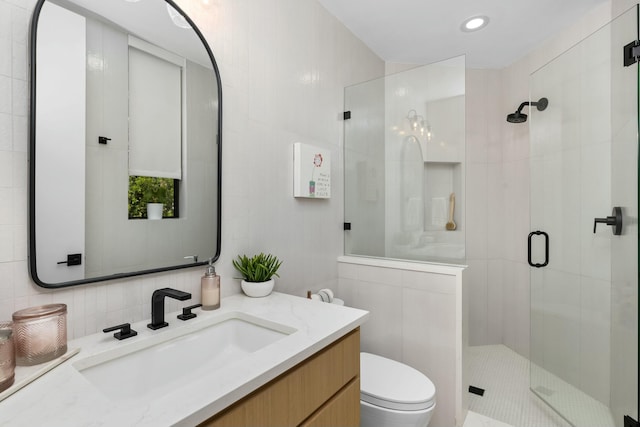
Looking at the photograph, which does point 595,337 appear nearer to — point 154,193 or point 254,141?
point 254,141

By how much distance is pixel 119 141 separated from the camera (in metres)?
1.05

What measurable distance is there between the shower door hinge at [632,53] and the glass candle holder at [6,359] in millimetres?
2343

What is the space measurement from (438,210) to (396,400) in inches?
42.3

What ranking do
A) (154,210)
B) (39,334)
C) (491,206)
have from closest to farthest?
(39,334)
(154,210)
(491,206)

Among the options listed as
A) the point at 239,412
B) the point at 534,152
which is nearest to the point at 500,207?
the point at 534,152

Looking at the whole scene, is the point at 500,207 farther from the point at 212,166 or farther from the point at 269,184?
the point at 212,166

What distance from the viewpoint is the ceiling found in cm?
205

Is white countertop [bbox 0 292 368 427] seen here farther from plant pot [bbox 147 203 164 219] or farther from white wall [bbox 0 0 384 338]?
plant pot [bbox 147 203 164 219]

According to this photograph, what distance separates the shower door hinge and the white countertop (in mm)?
1671

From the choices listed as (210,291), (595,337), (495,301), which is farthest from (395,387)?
(495,301)

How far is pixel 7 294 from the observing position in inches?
32.5

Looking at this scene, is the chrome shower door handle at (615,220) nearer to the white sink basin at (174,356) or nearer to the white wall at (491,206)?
the white wall at (491,206)

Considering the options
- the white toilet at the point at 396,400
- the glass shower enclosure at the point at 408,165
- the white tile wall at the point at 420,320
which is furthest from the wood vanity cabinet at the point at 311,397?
the glass shower enclosure at the point at 408,165

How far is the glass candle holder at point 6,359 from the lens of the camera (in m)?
0.64
